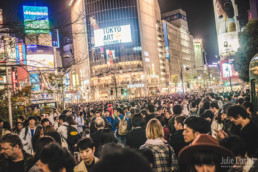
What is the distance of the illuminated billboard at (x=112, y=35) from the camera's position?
80375mm

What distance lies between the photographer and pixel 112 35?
269ft

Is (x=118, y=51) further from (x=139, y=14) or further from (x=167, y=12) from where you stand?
(x=167, y=12)

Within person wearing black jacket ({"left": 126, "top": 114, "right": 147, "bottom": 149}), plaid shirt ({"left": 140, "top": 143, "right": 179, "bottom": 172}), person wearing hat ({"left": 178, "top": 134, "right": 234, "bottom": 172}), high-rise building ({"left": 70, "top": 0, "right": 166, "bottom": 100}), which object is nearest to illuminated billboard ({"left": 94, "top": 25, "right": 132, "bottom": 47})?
high-rise building ({"left": 70, "top": 0, "right": 166, "bottom": 100})

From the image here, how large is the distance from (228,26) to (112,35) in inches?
1554

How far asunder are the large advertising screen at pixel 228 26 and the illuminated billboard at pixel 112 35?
102ft

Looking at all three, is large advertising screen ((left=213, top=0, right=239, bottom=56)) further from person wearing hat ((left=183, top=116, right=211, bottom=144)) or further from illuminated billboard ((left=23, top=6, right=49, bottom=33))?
person wearing hat ((left=183, top=116, right=211, bottom=144))

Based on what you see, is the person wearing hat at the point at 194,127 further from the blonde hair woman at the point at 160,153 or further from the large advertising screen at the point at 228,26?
the large advertising screen at the point at 228,26

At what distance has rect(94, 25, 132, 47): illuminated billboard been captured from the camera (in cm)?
8038

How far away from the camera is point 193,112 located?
11.3 meters

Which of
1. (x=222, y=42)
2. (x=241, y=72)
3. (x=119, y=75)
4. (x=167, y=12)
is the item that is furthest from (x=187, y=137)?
(x=167, y=12)

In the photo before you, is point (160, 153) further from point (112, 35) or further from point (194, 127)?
point (112, 35)

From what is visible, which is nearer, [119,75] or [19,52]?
[19,52]

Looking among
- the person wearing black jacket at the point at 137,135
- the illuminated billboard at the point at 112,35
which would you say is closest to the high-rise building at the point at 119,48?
the illuminated billboard at the point at 112,35

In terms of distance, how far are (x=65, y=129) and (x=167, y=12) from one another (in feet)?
463
